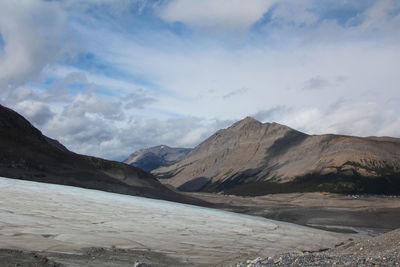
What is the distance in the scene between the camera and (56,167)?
93.6 metres

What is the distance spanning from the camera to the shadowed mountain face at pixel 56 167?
8519 centimetres

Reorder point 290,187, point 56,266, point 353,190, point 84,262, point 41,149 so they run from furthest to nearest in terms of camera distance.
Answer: point 290,187 → point 353,190 → point 41,149 → point 84,262 → point 56,266

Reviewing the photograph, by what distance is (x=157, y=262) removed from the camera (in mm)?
14125

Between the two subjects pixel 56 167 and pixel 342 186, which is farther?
pixel 342 186

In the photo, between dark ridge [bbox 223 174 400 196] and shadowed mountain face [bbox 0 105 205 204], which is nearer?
shadowed mountain face [bbox 0 105 205 204]

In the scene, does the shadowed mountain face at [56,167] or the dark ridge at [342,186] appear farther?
the dark ridge at [342,186]

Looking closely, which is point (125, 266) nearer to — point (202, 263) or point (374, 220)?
point (202, 263)

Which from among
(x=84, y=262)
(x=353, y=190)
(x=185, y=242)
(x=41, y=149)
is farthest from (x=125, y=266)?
(x=353, y=190)

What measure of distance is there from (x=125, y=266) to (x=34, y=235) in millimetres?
5166

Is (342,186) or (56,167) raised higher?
(342,186)

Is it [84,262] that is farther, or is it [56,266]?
[84,262]

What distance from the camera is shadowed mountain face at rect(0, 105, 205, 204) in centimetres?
8519

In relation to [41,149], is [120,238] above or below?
below

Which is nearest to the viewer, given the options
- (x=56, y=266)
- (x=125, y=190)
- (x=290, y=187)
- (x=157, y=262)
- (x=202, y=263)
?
(x=56, y=266)
